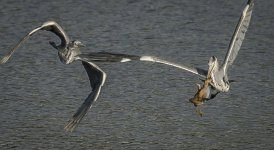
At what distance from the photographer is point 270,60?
42.2ft

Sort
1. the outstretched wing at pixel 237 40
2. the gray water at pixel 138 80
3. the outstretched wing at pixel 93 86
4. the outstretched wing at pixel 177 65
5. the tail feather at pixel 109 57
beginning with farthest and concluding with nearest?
the gray water at pixel 138 80
the outstretched wing at pixel 237 40
the outstretched wing at pixel 93 86
the outstretched wing at pixel 177 65
the tail feather at pixel 109 57

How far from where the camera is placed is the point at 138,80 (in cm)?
1225

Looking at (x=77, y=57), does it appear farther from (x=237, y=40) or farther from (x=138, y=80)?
(x=138, y=80)

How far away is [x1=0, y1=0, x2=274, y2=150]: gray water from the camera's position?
1084 centimetres

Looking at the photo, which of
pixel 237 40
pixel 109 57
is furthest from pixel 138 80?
pixel 109 57

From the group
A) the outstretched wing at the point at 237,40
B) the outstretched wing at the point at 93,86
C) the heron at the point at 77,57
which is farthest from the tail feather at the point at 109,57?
the outstretched wing at the point at 237,40

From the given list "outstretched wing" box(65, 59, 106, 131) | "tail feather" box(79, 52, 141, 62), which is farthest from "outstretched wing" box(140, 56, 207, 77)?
"outstretched wing" box(65, 59, 106, 131)

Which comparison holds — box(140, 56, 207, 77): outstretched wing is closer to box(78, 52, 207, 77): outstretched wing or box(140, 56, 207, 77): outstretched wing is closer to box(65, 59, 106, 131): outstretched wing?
box(78, 52, 207, 77): outstretched wing

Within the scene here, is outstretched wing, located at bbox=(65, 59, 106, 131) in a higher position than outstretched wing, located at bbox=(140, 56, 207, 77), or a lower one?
lower

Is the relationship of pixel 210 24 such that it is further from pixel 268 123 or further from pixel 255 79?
pixel 268 123

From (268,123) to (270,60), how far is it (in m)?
1.79

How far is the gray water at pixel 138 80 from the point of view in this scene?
427 inches

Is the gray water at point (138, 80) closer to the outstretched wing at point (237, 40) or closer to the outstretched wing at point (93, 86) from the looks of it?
the outstretched wing at point (93, 86)

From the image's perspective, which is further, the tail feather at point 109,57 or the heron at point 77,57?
the heron at point 77,57
